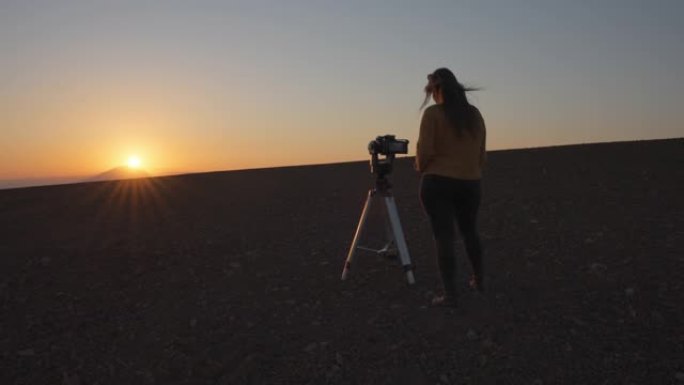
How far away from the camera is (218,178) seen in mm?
16094

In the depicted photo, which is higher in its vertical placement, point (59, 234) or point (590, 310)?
point (59, 234)

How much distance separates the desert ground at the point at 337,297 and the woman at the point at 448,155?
0.97m

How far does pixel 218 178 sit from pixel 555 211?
10146 millimetres

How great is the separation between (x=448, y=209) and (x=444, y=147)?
0.60 metres

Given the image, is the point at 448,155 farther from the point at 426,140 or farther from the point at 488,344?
the point at 488,344

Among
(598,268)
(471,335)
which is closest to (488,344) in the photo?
(471,335)

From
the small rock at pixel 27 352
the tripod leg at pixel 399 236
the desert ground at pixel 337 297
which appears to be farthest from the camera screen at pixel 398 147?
the small rock at pixel 27 352

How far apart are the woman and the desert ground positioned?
97 cm

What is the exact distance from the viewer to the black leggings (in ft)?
16.1

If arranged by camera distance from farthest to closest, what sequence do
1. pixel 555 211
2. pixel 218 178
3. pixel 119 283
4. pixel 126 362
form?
1. pixel 218 178
2. pixel 555 211
3. pixel 119 283
4. pixel 126 362

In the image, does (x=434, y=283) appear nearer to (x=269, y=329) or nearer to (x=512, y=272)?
(x=512, y=272)

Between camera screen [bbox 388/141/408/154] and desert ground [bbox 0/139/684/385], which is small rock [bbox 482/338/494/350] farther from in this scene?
camera screen [bbox 388/141/408/154]

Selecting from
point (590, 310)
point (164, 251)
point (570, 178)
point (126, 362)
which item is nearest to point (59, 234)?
point (164, 251)

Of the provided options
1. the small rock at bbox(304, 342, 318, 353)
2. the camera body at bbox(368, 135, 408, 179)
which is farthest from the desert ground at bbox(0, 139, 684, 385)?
the camera body at bbox(368, 135, 408, 179)
